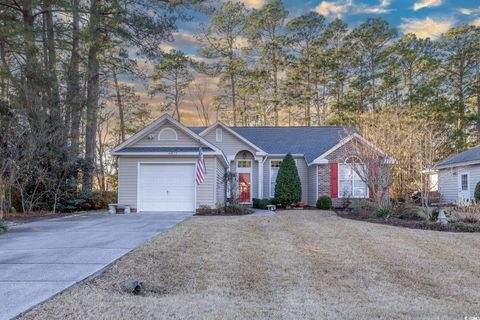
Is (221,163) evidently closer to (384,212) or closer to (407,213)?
(384,212)

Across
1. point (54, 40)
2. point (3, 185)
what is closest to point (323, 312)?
point (3, 185)

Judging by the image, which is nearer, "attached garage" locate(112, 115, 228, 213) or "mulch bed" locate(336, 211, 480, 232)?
"mulch bed" locate(336, 211, 480, 232)

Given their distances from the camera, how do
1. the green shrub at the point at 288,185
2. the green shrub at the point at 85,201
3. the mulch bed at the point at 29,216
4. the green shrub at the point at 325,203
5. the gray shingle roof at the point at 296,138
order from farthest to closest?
the gray shingle roof at the point at 296,138 → the green shrub at the point at 288,185 → the green shrub at the point at 325,203 → the green shrub at the point at 85,201 → the mulch bed at the point at 29,216

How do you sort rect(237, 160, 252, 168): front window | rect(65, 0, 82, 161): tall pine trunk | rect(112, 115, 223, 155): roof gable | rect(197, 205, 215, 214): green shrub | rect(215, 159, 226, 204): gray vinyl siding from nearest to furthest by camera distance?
rect(197, 205, 215, 214): green shrub → rect(112, 115, 223, 155): roof gable → rect(215, 159, 226, 204): gray vinyl siding → rect(65, 0, 82, 161): tall pine trunk → rect(237, 160, 252, 168): front window

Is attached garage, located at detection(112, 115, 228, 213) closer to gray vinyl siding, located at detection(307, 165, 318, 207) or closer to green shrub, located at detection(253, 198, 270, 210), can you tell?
green shrub, located at detection(253, 198, 270, 210)

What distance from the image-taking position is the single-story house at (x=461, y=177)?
20658 mm

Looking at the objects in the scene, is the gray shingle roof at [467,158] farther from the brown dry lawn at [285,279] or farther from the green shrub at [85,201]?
the green shrub at [85,201]

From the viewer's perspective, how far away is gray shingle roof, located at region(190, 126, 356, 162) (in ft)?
68.6

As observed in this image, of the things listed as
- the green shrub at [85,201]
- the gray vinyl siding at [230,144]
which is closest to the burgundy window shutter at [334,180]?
the gray vinyl siding at [230,144]

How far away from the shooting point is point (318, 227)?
1087cm

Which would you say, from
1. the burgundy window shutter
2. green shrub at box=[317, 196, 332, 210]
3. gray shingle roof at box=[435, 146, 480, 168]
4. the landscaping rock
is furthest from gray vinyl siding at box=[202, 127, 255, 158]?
the landscaping rock

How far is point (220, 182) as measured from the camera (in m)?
16.8

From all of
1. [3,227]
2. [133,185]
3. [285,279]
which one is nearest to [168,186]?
[133,185]

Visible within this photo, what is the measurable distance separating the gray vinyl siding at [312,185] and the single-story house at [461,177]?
267 inches
